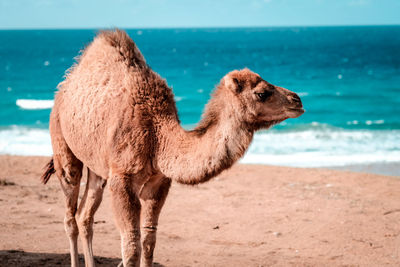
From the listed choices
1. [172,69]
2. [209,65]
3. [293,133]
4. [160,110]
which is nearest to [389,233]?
[160,110]

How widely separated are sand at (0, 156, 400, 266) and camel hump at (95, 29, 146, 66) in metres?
2.49

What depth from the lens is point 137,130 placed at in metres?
4.52

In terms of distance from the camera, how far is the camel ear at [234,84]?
3.96 metres

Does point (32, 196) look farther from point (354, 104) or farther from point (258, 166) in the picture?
point (354, 104)

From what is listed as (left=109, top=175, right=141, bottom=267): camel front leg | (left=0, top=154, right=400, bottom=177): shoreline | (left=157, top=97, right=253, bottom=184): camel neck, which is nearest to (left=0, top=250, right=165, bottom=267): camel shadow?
(left=109, top=175, right=141, bottom=267): camel front leg

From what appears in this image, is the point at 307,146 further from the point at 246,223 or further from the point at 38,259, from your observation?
the point at 38,259

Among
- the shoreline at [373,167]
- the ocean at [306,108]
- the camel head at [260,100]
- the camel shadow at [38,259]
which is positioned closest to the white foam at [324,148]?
the ocean at [306,108]

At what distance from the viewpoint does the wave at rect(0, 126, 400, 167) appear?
15.2m

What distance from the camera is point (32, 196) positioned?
354 inches

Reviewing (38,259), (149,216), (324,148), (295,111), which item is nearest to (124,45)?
(149,216)

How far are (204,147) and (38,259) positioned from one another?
300 centimetres

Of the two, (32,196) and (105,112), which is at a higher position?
(105,112)

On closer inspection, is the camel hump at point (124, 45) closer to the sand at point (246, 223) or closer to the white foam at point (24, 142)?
the sand at point (246, 223)

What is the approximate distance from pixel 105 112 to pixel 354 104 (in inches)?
1013
